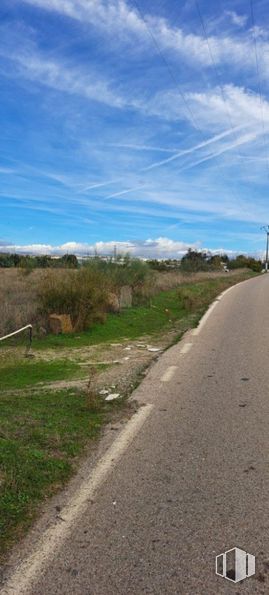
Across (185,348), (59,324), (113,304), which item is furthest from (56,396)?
(113,304)

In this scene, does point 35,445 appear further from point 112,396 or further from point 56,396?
point 112,396

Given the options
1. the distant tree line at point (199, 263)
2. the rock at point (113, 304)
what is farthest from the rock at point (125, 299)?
the distant tree line at point (199, 263)

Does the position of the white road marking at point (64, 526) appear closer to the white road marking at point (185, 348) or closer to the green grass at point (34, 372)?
the green grass at point (34, 372)

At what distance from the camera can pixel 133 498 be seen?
3.97 m

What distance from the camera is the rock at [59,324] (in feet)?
42.1

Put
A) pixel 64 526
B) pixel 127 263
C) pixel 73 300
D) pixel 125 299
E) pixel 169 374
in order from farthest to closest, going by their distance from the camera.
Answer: pixel 127 263 → pixel 125 299 → pixel 73 300 → pixel 169 374 → pixel 64 526

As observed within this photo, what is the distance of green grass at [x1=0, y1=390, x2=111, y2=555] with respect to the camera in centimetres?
374

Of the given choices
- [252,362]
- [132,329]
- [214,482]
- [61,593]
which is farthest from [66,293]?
[61,593]

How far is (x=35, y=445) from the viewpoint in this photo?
4953 mm

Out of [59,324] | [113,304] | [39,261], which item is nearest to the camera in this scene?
[59,324]

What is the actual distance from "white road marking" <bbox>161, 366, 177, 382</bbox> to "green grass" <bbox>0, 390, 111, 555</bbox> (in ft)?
5.43

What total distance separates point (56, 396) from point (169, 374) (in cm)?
224

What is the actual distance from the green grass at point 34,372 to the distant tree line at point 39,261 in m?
11.7

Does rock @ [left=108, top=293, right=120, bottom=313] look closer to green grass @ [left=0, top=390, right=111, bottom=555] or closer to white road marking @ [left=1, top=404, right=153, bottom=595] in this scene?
green grass @ [left=0, top=390, right=111, bottom=555]
